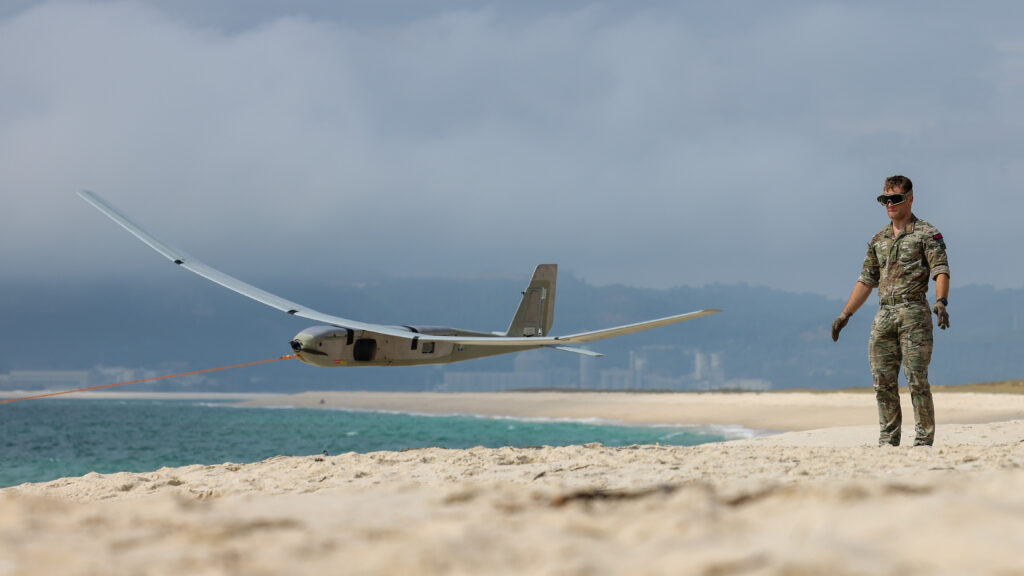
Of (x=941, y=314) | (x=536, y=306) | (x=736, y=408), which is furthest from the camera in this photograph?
(x=736, y=408)

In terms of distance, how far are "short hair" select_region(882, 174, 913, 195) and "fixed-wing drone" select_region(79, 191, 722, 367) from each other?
2.24 meters

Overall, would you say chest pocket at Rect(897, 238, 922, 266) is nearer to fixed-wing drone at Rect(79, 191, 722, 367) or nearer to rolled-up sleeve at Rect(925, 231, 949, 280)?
rolled-up sleeve at Rect(925, 231, 949, 280)

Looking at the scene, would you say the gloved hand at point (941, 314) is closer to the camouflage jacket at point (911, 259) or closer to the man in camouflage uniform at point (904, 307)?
the man in camouflage uniform at point (904, 307)

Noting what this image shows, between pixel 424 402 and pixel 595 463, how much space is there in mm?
58070

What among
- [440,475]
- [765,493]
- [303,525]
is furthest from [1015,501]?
[440,475]

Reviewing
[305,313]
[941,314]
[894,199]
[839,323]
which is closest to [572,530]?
[941,314]

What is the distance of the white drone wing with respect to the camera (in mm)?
10469

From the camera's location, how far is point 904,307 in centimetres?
701

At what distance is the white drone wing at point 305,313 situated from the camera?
412 inches

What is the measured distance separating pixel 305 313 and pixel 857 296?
697cm

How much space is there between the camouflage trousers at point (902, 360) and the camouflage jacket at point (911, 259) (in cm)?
15

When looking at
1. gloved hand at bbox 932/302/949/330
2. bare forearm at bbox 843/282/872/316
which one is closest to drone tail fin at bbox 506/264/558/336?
bare forearm at bbox 843/282/872/316

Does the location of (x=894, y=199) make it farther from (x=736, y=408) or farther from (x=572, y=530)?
(x=736, y=408)

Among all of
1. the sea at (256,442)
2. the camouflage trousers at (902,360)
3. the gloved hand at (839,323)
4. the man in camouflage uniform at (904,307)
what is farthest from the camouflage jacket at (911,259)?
the sea at (256,442)
